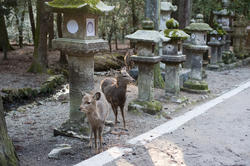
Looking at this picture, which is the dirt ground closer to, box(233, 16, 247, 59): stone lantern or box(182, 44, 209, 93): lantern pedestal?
box(182, 44, 209, 93): lantern pedestal

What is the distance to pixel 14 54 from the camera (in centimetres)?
1745

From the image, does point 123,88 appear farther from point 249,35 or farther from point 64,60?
point 249,35

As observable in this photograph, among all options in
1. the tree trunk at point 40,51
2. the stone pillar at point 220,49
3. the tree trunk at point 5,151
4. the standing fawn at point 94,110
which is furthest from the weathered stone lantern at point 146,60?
the stone pillar at point 220,49

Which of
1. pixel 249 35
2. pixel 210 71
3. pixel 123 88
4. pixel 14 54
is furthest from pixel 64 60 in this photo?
pixel 249 35

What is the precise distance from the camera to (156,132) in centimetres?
630

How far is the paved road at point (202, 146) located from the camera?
495 centimetres

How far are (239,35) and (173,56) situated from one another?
483 inches

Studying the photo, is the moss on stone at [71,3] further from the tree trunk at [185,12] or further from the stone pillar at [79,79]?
the tree trunk at [185,12]

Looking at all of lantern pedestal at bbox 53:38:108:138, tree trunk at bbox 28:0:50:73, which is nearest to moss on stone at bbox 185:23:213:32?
lantern pedestal at bbox 53:38:108:138

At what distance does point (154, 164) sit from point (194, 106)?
447cm

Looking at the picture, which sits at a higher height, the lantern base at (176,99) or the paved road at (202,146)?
the lantern base at (176,99)

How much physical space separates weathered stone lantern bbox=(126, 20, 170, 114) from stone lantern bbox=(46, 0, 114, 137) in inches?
71.5

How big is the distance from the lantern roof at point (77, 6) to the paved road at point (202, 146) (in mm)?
2785

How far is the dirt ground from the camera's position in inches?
198
